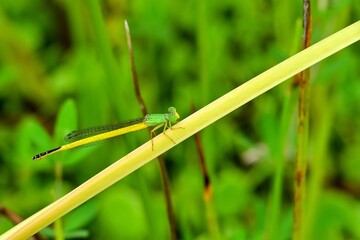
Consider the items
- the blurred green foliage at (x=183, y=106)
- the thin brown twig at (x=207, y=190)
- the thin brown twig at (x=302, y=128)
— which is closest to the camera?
the thin brown twig at (x=302, y=128)

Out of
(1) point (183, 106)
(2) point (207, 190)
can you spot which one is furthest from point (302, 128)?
(1) point (183, 106)

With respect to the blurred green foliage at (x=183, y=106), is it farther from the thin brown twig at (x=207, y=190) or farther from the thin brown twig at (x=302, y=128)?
the thin brown twig at (x=302, y=128)

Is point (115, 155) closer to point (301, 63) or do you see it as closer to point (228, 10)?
point (228, 10)

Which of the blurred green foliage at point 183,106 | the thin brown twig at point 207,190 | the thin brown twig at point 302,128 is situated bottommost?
the thin brown twig at point 302,128

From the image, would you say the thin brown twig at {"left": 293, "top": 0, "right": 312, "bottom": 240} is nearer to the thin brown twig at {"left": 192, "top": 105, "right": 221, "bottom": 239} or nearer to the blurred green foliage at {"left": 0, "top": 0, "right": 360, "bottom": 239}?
the thin brown twig at {"left": 192, "top": 105, "right": 221, "bottom": 239}

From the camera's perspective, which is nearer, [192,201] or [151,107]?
[192,201]

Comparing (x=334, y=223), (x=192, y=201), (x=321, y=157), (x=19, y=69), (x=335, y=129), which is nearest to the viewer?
(x=321, y=157)

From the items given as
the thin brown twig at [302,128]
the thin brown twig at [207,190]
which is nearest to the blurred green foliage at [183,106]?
the thin brown twig at [207,190]

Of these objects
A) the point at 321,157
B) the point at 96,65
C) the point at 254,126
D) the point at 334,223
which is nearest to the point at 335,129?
the point at 254,126

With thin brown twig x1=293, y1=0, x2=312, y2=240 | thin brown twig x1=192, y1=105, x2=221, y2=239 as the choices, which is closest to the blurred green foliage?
thin brown twig x1=192, y1=105, x2=221, y2=239
